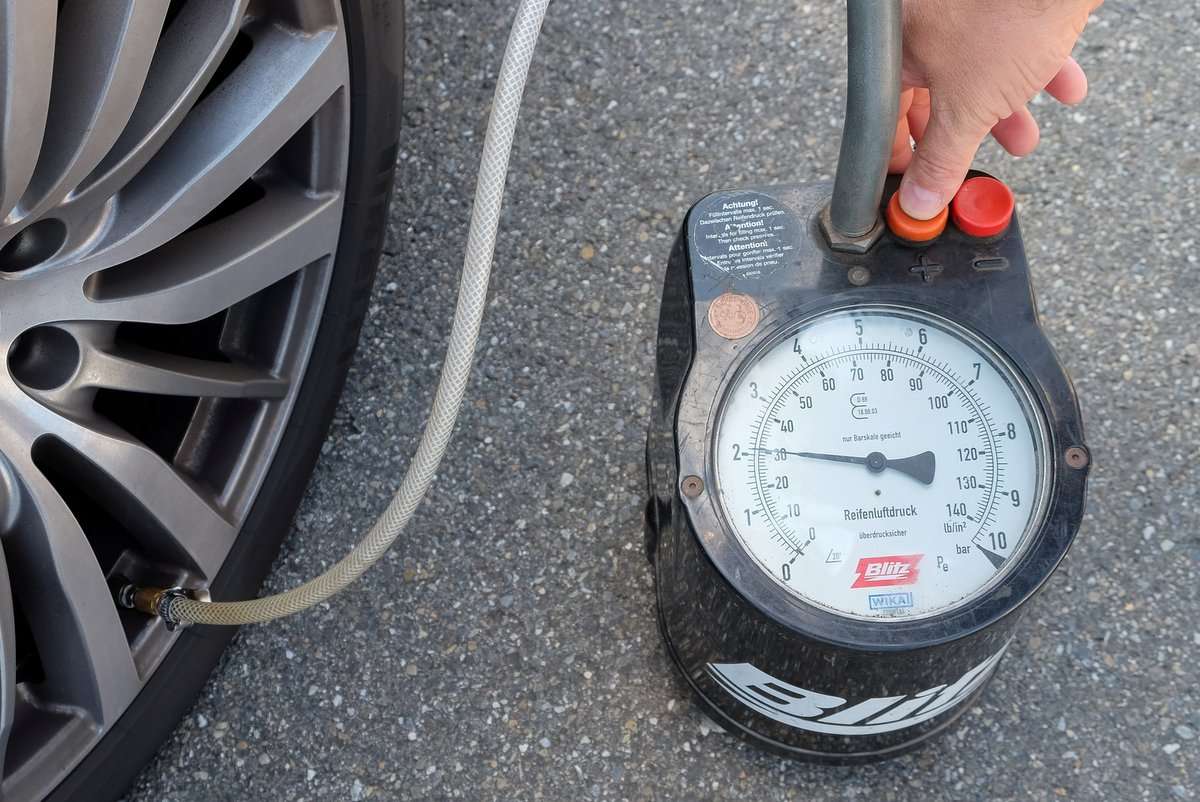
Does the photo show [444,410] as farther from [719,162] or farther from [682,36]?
[682,36]

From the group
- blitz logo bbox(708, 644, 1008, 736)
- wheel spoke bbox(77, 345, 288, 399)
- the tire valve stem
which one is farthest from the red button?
the tire valve stem

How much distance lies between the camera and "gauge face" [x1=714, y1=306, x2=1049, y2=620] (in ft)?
4.20

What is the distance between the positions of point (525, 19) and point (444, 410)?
1.47ft

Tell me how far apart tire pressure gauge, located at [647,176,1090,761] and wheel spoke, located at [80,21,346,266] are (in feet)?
1.61

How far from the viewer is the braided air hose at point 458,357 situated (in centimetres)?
128

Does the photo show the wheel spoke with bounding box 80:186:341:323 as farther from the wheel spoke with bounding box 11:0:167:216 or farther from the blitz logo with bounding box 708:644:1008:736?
the blitz logo with bounding box 708:644:1008:736

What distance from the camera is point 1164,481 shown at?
5.72 ft

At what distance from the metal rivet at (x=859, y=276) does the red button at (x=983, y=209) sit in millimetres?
122

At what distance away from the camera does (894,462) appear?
131cm

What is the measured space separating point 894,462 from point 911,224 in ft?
0.91

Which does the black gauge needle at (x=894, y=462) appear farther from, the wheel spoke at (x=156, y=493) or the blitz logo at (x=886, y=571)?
the wheel spoke at (x=156, y=493)

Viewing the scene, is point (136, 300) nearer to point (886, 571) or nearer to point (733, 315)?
point (733, 315)

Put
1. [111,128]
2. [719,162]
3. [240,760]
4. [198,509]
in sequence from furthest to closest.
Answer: [719,162], [240,760], [198,509], [111,128]

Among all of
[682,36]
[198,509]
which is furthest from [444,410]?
[682,36]
